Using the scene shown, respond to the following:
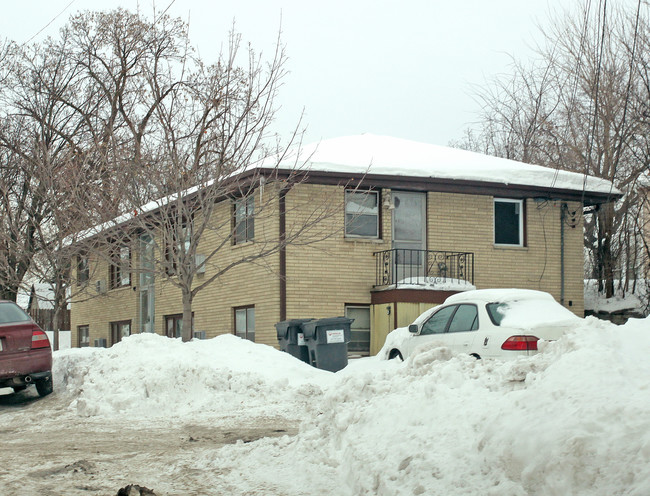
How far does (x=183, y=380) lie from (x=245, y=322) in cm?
1013

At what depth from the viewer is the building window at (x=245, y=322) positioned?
22391mm

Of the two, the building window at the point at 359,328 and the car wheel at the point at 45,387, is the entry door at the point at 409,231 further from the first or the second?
the car wheel at the point at 45,387

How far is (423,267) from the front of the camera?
22.2 metres

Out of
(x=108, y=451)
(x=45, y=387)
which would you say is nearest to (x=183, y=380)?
(x=45, y=387)

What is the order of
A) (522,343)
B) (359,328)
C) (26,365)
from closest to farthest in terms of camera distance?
1. (522,343)
2. (26,365)
3. (359,328)

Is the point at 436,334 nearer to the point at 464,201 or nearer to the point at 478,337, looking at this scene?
the point at 478,337

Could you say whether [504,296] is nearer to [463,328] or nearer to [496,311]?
[496,311]

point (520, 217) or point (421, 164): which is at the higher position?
point (421, 164)

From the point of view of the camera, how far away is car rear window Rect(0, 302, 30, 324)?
539 inches

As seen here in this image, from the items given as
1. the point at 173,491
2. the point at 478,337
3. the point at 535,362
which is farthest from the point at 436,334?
the point at 173,491

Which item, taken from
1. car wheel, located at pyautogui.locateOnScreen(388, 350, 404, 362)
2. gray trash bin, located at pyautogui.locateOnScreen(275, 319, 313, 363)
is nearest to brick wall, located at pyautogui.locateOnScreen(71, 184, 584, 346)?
gray trash bin, located at pyautogui.locateOnScreen(275, 319, 313, 363)

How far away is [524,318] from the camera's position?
40.3 ft

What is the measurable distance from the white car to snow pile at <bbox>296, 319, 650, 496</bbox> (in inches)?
154

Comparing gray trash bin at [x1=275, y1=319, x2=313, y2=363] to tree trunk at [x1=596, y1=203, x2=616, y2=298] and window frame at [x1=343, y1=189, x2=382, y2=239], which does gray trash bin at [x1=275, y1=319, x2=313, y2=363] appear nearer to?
window frame at [x1=343, y1=189, x2=382, y2=239]
